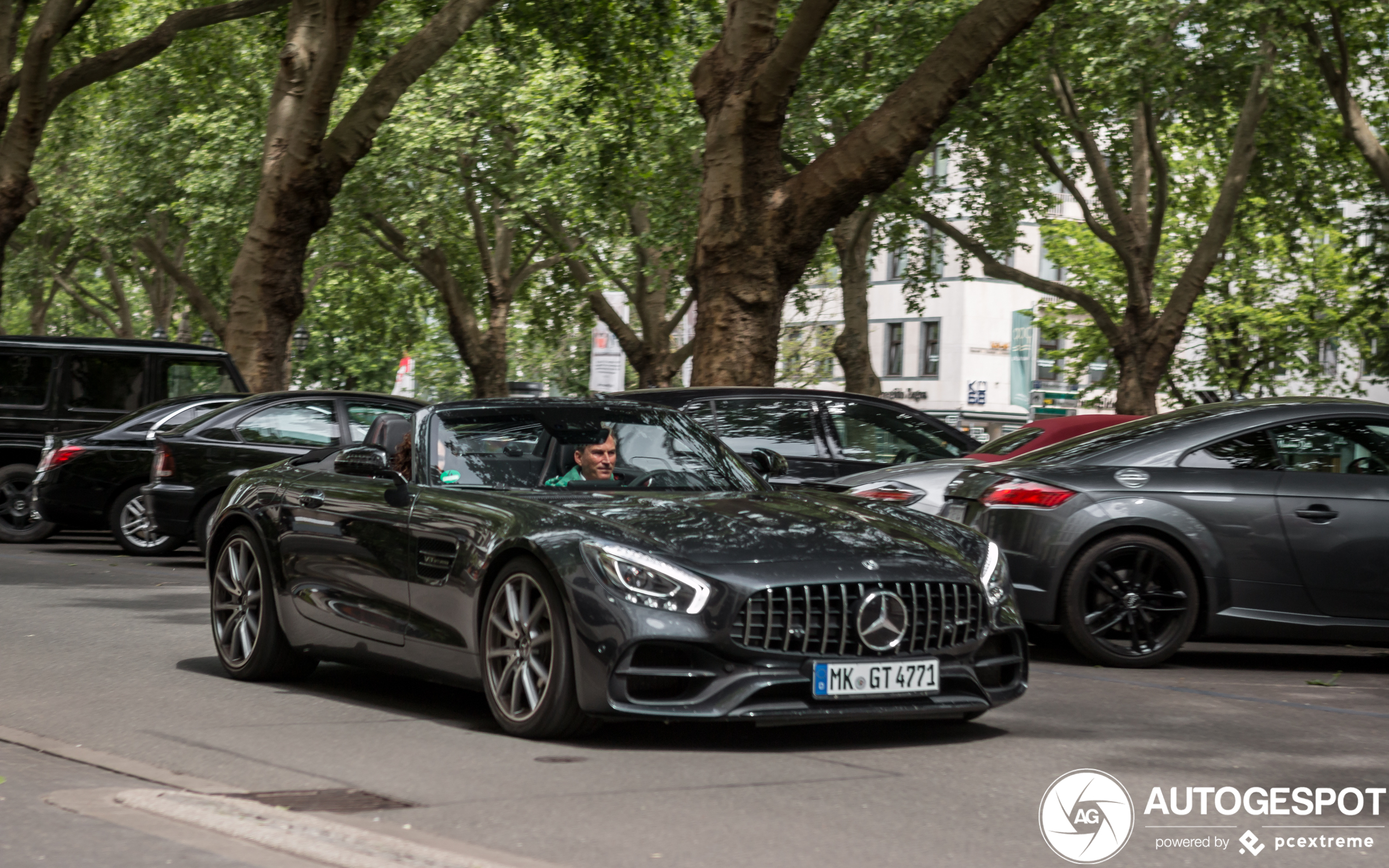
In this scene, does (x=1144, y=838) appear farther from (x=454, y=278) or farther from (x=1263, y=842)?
(x=454, y=278)

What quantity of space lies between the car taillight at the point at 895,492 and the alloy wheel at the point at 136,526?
27.6 ft

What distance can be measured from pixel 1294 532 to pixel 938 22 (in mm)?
19477

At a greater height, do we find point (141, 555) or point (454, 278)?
point (454, 278)

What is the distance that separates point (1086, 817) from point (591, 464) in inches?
115

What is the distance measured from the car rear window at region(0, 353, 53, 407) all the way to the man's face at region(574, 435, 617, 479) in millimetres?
13089

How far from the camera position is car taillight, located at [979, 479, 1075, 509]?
948 centimetres

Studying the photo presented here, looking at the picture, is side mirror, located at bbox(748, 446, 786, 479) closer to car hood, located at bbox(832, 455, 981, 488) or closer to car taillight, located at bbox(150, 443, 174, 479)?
car hood, located at bbox(832, 455, 981, 488)

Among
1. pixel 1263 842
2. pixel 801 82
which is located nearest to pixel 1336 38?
pixel 801 82

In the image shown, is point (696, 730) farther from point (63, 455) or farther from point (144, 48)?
point (144, 48)

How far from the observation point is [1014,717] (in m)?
7.53

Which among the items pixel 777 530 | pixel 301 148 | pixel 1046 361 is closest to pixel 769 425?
pixel 777 530

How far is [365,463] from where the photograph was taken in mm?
7602

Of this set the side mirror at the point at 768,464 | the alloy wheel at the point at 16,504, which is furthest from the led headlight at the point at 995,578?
the alloy wheel at the point at 16,504

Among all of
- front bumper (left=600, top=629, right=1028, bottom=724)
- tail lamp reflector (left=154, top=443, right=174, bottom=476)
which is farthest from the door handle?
tail lamp reflector (left=154, top=443, right=174, bottom=476)
